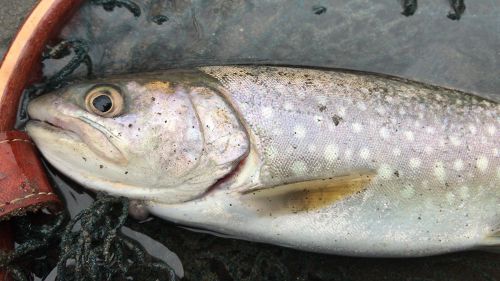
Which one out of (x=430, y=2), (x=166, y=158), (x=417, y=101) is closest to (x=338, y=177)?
(x=417, y=101)

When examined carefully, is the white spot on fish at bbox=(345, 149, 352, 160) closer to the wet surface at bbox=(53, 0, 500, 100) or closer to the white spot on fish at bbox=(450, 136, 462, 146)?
the white spot on fish at bbox=(450, 136, 462, 146)

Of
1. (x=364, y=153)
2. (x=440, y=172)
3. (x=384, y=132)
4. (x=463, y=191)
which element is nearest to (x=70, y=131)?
(x=364, y=153)

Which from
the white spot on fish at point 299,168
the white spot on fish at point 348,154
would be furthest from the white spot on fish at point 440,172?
the white spot on fish at point 299,168

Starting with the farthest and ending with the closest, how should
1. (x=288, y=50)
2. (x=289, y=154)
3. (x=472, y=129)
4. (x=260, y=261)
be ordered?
(x=288, y=50)
(x=260, y=261)
(x=472, y=129)
(x=289, y=154)

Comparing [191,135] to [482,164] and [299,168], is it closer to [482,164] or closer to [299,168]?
[299,168]

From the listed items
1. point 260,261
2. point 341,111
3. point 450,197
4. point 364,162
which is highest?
point 341,111

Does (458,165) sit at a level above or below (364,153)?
below

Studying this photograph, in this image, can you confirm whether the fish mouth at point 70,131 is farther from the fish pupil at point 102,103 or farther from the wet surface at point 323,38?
the wet surface at point 323,38

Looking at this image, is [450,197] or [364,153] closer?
[364,153]
